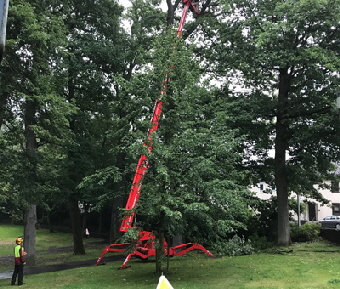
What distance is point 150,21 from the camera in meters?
24.1

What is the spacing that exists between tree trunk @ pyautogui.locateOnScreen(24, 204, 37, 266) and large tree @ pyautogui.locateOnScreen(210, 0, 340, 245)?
35.5 ft

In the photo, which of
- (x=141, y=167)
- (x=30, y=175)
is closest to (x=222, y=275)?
(x=141, y=167)

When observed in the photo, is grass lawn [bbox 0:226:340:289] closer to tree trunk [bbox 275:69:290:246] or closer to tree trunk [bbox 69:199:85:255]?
tree trunk [bbox 275:69:290:246]

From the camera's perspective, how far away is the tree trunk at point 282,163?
20.0 metres

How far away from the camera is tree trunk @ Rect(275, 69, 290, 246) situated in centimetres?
1995

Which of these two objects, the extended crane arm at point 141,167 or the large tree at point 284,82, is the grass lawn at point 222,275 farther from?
the large tree at point 284,82

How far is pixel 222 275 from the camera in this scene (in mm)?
12516

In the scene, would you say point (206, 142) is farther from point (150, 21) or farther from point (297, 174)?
point (150, 21)

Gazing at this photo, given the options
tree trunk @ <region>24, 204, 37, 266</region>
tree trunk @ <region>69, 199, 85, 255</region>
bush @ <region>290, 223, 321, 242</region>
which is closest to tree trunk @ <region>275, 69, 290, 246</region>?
bush @ <region>290, 223, 321, 242</region>

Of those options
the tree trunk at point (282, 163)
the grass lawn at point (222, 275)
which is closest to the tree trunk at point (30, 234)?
the grass lawn at point (222, 275)

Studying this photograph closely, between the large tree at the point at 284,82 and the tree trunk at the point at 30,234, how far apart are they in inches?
426

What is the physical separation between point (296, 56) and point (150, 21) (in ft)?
34.9

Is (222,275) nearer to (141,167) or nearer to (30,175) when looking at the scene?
(141,167)

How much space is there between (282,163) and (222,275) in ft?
33.2
